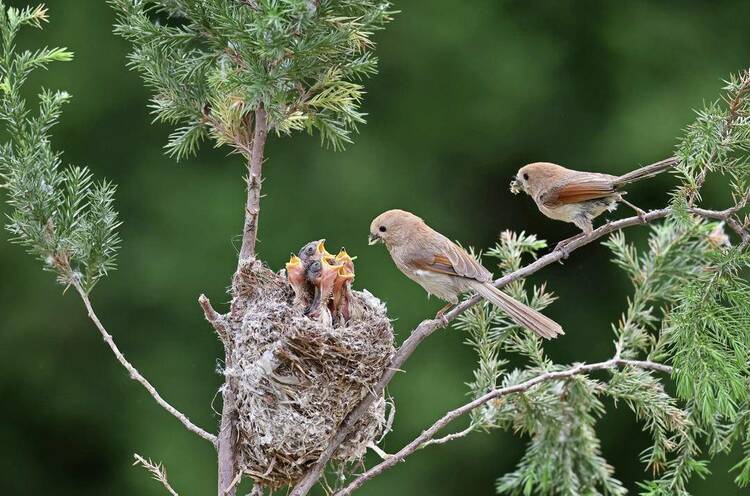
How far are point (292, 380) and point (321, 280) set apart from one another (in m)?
0.51

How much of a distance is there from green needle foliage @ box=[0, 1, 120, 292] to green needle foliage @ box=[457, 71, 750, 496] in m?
1.23

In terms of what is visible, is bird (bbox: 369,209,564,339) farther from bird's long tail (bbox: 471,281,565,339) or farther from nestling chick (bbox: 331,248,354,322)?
nestling chick (bbox: 331,248,354,322)

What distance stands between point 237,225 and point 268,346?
13.0ft

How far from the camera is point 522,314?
312 cm

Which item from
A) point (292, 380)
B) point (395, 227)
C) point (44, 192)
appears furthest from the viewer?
point (395, 227)

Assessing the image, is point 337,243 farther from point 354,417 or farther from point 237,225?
point 354,417

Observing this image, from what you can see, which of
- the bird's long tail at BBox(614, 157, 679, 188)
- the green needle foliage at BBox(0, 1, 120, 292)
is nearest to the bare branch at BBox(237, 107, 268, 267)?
the green needle foliage at BBox(0, 1, 120, 292)

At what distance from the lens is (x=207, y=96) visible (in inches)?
110

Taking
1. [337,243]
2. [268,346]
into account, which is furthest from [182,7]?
[337,243]

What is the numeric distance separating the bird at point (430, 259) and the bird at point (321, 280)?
40 centimetres

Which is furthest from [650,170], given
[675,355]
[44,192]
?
[44,192]

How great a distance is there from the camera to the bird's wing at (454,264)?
358 centimetres

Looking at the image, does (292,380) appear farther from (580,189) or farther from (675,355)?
(580,189)

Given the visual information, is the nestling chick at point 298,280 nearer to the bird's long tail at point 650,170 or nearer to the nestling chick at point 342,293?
the nestling chick at point 342,293
